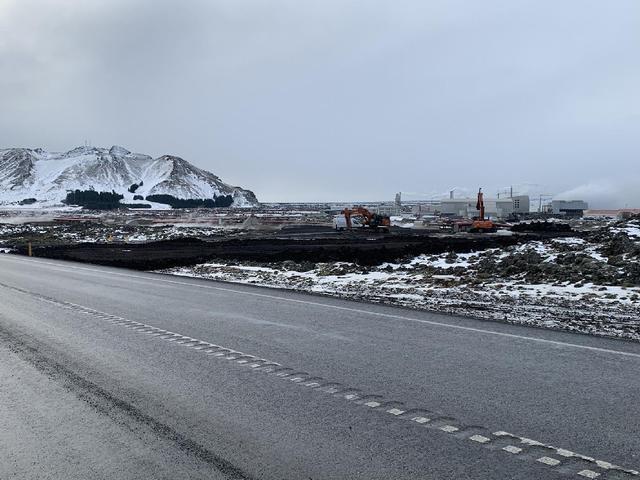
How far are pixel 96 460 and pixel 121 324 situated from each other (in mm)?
6325

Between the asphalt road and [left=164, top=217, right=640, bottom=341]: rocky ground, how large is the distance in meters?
1.90

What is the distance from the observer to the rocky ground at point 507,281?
11438 millimetres

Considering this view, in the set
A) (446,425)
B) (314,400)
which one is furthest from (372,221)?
(446,425)

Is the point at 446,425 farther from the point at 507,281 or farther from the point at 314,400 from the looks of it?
the point at 507,281

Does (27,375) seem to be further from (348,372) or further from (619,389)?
(619,389)

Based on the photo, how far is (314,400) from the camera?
591 centimetres

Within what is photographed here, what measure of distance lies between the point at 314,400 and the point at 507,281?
496 inches

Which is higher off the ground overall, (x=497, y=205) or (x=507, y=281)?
(x=497, y=205)

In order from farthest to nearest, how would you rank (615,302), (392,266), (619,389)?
1. (392,266)
2. (615,302)
3. (619,389)

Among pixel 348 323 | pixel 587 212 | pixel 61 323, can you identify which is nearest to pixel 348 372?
pixel 348 323

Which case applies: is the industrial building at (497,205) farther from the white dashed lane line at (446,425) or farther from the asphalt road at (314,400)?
the white dashed lane line at (446,425)

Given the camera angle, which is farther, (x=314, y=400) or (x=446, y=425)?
(x=314, y=400)

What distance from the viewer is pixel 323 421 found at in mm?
5277

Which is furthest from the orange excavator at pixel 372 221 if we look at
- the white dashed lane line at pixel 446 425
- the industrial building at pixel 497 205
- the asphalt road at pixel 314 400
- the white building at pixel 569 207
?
the white building at pixel 569 207
